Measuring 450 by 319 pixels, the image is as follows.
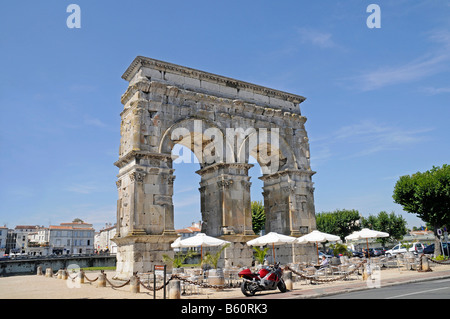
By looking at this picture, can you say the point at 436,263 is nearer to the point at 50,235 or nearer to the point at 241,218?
the point at 241,218

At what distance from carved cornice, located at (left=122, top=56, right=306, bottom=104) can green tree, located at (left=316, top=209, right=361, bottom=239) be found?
34090 mm

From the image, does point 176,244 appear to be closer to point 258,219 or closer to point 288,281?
point 288,281

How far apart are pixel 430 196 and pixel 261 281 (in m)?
22.4

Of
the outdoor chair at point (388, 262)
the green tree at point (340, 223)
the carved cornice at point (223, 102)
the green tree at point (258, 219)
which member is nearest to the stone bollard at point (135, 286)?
the carved cornice at point (223, 102)

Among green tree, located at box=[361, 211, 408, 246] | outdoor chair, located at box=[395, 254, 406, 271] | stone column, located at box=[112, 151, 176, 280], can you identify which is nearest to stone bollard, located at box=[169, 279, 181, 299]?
stone column, located at box=[112, 151, 176, 280]

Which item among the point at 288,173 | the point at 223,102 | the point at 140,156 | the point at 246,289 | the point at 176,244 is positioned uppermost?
the point at 223,102

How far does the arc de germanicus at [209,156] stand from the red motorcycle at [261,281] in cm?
715

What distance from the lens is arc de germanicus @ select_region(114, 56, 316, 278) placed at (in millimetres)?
19672

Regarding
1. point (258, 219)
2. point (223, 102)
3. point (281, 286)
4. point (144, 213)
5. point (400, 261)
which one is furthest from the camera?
point (258, 219)

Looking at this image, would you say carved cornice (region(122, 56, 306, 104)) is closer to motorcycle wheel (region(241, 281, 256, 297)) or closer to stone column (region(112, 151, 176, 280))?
stone column (region(112, 151, 176, 280))

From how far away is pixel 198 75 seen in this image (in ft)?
75.5

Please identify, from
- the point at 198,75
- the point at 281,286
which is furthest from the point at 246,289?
the point at 198,75

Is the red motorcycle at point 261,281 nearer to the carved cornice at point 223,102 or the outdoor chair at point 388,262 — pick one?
the carved cornice at point 223,102
